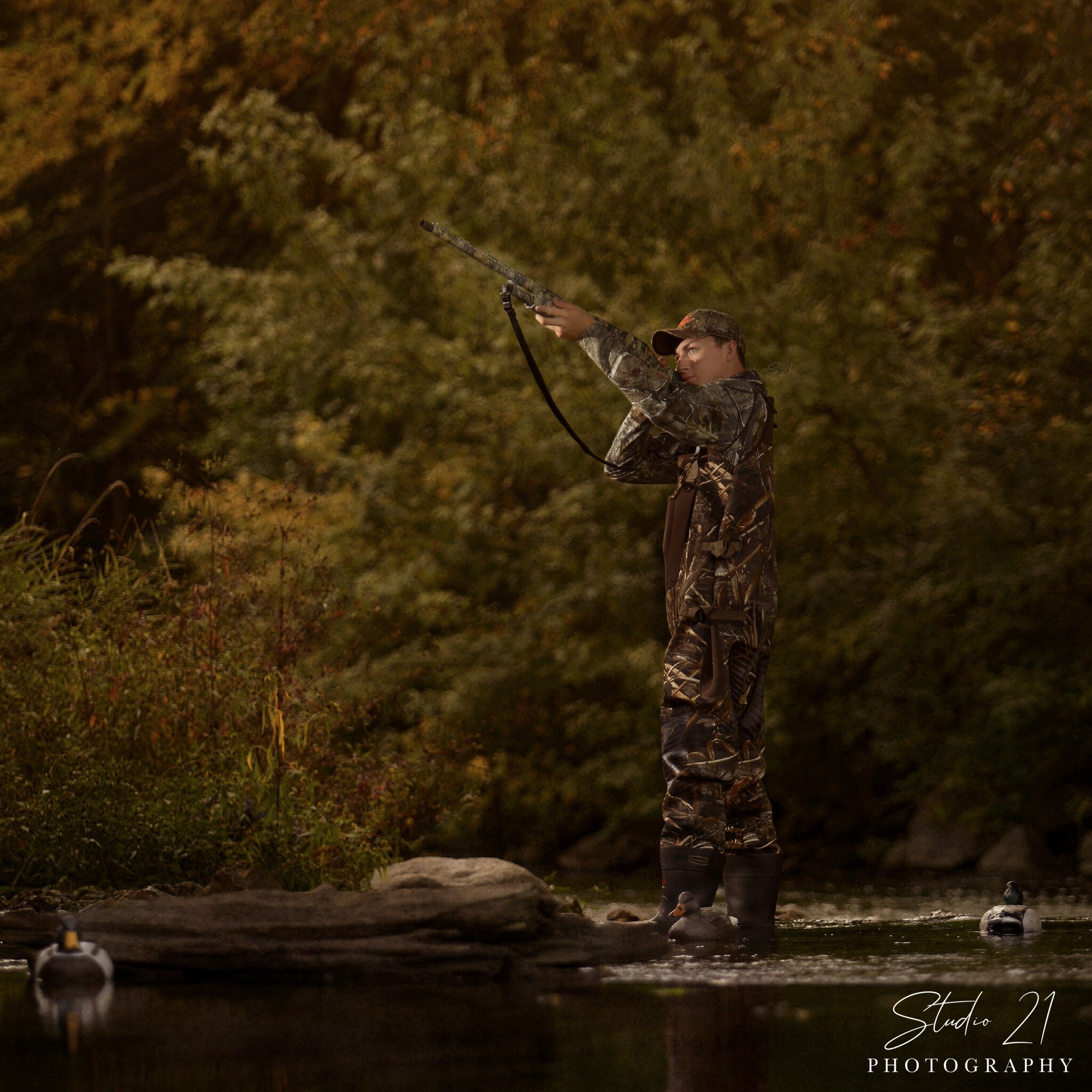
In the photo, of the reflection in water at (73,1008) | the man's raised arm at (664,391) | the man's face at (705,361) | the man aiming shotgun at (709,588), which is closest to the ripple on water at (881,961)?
the man aiming shotgun at (709,588)

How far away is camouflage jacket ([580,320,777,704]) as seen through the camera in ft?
23.7

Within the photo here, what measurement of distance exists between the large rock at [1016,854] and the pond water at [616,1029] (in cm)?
704

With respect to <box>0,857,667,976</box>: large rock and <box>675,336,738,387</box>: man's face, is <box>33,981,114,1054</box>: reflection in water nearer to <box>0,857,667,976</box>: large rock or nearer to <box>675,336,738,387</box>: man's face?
<box>0,857,667,976</box>: large rock

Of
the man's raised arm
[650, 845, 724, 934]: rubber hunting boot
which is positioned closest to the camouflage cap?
the man's raised arm

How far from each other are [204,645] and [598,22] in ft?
37.2

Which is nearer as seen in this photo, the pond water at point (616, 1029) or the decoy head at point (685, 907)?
the pond water at point (616, 1029)

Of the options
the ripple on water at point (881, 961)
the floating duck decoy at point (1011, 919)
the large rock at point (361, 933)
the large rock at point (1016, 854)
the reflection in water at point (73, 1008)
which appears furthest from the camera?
the large rock at point (1016, 854)

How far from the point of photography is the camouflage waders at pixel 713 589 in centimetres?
723

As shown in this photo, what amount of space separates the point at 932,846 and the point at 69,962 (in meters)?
9.80

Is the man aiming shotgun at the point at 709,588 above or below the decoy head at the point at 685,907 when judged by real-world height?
above

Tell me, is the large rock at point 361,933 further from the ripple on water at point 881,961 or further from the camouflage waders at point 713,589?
the camouflage waders at point 713,589

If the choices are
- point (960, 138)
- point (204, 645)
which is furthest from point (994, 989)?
point (960, 138)

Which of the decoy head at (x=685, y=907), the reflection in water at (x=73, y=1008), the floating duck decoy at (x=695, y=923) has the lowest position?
the floating duck decoy at (x=695, y=923)

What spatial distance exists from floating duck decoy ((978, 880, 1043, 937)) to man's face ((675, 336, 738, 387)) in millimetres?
2221
